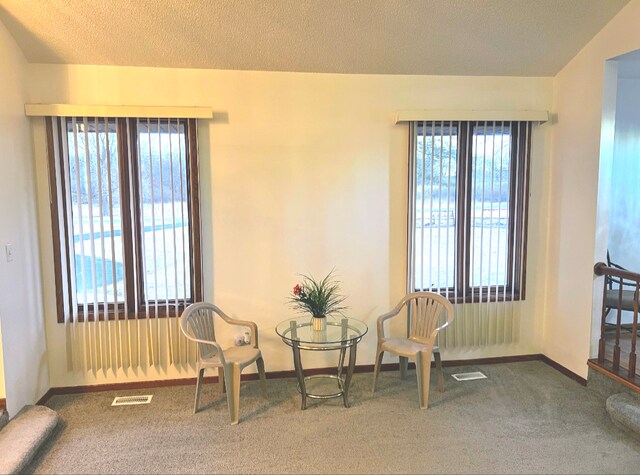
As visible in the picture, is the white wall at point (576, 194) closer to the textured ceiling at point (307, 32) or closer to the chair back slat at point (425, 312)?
the textured ceiling at point (307, 32)

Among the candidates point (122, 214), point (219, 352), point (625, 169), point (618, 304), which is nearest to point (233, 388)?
point (219, 352)

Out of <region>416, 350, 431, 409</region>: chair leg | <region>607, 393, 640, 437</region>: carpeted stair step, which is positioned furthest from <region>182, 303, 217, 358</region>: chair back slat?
<region>607, 393, 640, 437</region>: carpeted stair step

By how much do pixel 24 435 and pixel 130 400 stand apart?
31.0 inches

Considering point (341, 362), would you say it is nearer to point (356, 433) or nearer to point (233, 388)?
point (356, 433)

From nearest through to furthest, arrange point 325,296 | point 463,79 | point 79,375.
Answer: point 325,296
point 79,375
point 463,79

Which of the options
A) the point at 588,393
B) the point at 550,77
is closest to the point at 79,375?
the point at 588,393

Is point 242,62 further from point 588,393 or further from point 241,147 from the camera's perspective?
point 588,393

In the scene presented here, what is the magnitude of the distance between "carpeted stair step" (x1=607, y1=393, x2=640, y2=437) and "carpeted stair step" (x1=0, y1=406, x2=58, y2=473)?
357 cm

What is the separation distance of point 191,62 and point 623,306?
153 inches

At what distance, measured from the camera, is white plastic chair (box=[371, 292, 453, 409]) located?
10.2 ft

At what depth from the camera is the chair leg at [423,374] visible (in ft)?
10.1

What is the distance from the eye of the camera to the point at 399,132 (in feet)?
11.9

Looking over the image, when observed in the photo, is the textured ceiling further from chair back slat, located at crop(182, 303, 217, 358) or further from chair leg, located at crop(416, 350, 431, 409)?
chair leg, located at crop(416, 350, 431, 409)

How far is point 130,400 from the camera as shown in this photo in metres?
3.29
